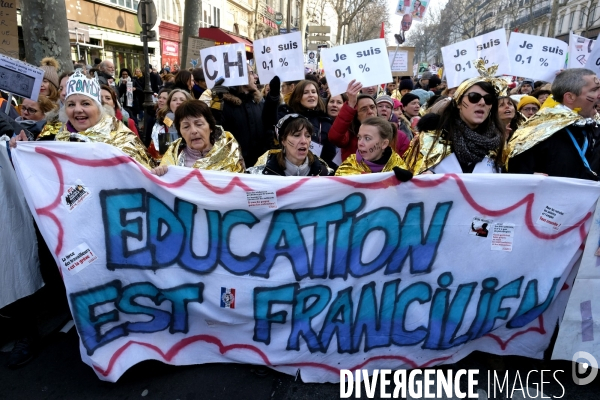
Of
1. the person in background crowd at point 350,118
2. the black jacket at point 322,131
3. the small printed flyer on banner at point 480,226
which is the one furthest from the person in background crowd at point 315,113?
the small printed flyer on banner at point 480,226

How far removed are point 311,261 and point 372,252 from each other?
1.14ft

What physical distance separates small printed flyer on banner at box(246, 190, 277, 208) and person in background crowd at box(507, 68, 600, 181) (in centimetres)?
168

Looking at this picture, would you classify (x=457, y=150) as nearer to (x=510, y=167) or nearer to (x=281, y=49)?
(x=510, y=167)

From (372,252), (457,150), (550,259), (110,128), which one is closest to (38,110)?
(110,128)

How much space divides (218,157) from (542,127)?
221cm

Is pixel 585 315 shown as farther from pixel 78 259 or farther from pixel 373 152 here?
pixel 78 259

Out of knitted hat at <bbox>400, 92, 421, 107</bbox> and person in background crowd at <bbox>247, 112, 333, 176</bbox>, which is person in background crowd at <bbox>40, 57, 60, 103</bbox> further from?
knitted hat at <bbox>400, 92, 421, 107</bbox>

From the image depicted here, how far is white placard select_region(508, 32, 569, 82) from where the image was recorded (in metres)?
4.65

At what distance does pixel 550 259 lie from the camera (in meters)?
2.46

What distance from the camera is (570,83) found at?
2.89m

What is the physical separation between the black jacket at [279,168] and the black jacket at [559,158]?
4.34 feet

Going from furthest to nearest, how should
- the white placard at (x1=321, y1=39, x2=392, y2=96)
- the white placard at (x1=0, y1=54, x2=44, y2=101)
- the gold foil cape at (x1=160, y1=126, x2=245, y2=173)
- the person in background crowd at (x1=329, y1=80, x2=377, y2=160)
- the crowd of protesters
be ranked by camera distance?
1. the white placard at (x1=321, y1=39, x2=392, y2=96)
2. the person in background crowd at (x1=329, y1=80, x2=377, y2=160)
3. the white placard at (x1=0, y1=54, x2=44, y2=101)
4. the gold foil cape at (x1=160, y1=126, x2=245, y2=173)
5. the crowd of protesters

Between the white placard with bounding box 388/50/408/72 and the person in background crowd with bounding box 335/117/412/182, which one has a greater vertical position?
the white placard with bounding box 388/50/408/72

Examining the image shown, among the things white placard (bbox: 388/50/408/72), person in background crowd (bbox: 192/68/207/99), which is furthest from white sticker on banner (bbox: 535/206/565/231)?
white placard (bbox: 388/50/408/72)
